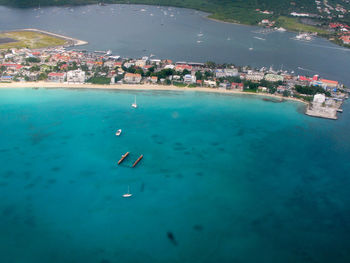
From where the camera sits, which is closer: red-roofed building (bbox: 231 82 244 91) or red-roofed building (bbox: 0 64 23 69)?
red-roofed building (bbox: 231 82 244 91)

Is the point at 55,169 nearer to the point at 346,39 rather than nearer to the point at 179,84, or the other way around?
the point at 179,84

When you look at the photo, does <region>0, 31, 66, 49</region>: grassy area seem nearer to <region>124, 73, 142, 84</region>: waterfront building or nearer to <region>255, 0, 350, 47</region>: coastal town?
<region>124, 73, 142, 84</region>: waterfront building

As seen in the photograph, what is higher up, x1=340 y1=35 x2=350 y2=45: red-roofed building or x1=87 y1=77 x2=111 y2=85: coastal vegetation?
Result: x1=340 y1=35 x2=350 y2=45: red-roofed building

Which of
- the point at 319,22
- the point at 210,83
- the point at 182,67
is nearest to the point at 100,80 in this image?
the point at 182,67

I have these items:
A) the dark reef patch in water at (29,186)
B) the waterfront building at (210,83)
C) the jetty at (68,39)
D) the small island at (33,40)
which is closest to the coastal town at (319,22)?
the waterfront building at (210,83)

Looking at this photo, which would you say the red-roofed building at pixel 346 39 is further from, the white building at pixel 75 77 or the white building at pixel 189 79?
the white building at pixel 75 77

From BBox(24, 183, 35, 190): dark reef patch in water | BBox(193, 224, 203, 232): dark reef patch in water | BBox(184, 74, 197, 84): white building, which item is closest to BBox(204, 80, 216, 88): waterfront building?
BBox(184, 74, 197, 84): white building
